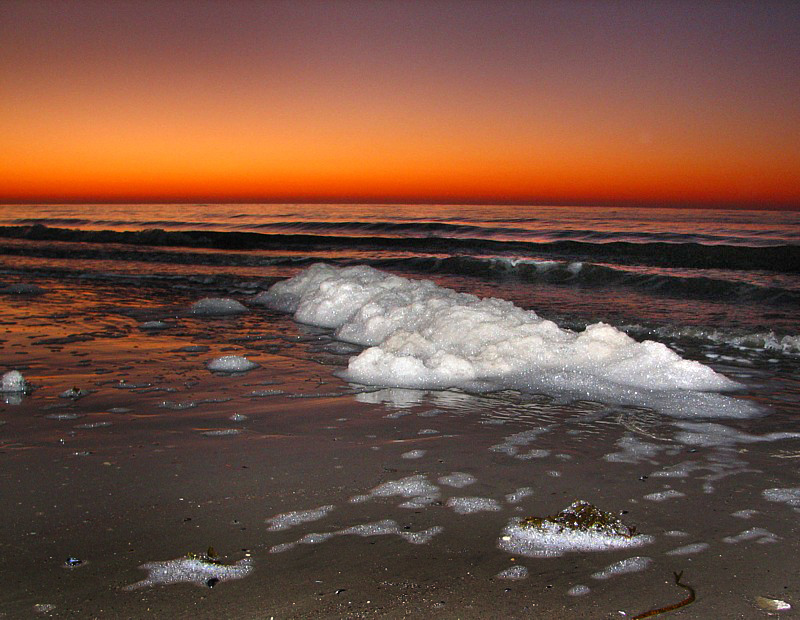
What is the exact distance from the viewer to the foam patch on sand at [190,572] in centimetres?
208

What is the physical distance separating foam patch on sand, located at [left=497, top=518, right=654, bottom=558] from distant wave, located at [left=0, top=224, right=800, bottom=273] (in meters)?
13.3

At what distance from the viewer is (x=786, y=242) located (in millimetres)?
17297

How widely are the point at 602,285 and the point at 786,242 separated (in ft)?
27.7

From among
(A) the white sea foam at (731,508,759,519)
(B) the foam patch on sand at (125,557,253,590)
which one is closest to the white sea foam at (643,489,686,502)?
(A) the white sea foam at (731,508,759,519)

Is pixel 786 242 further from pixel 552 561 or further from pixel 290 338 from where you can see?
pixel 552 561

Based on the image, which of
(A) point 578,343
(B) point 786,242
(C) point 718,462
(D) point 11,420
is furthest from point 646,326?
(B) point 786,242

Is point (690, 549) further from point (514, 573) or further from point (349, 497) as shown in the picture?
point (349, 497)

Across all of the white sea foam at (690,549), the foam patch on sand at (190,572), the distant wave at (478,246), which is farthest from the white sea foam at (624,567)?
the distant wave at (478,246)

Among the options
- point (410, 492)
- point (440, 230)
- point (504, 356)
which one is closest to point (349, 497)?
point (410, 492)

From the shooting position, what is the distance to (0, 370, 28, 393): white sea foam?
423 centimetres

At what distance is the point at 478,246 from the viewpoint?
805 inches

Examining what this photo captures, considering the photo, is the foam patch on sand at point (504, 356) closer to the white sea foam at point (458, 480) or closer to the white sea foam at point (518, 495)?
the white sea foam at point (458, 480)

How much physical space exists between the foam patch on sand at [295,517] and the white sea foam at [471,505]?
0.50 metres

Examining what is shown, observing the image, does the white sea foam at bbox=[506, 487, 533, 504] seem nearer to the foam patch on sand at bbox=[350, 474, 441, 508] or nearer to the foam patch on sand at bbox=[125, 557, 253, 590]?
the foam patch on sand at bbox=[350, 474, 441, 508]
